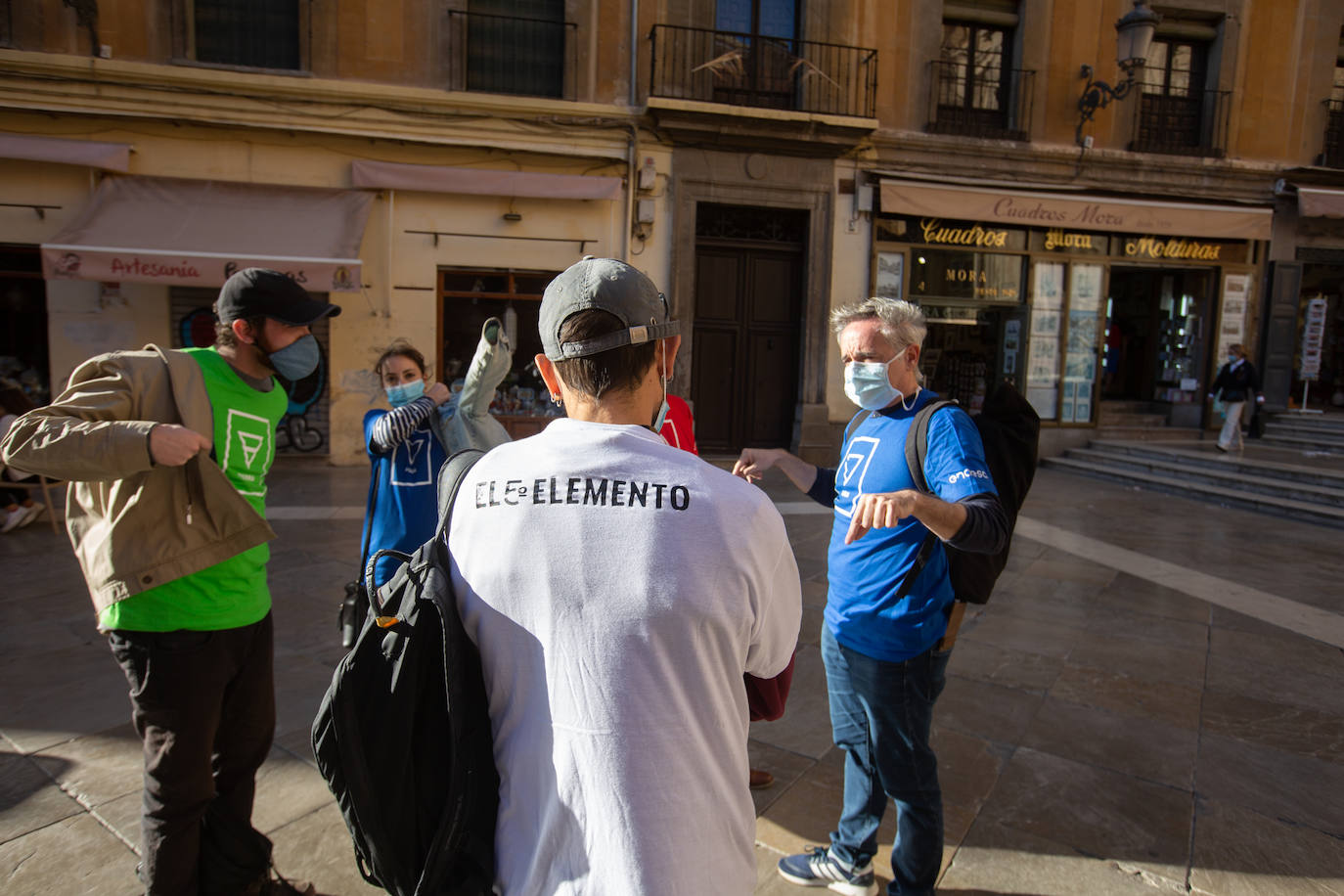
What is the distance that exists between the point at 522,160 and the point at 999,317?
8.28 metres

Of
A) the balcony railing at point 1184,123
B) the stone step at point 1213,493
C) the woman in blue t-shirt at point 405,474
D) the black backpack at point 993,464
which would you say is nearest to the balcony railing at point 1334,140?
the balcony railing at point 1184,123

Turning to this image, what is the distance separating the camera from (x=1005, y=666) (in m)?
4.57

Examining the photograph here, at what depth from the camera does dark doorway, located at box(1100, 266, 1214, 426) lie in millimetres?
13945

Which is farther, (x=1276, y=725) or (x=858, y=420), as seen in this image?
(x=1276, y=725)

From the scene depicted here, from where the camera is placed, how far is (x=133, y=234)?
384 inches

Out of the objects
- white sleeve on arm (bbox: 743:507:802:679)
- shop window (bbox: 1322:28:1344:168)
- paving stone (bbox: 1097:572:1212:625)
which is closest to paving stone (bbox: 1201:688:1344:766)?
paving stone (bbox: 1097:572:1212:625)

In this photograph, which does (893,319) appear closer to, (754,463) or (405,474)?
(754,463)

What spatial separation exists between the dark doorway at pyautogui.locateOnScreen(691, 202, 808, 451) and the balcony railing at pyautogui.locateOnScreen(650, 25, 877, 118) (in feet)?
5.25

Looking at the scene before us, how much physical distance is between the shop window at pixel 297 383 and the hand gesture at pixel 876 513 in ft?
34.9

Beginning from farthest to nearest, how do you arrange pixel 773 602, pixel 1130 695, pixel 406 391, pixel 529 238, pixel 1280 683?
1. pixel 529 238
2. pixel 1280 683
3. pixel 1130 695
4. pixel 406 391
5. pixel 773 602

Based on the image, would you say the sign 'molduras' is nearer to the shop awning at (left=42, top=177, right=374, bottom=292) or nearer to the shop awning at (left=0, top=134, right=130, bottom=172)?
the shop awning at (left=42, top=177, right=374, bottom=292)

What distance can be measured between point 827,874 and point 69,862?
2.51m

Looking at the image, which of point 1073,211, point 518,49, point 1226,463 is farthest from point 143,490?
point 1073,211

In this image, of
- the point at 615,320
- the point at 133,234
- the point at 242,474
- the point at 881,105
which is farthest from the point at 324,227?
the point at 615,320
